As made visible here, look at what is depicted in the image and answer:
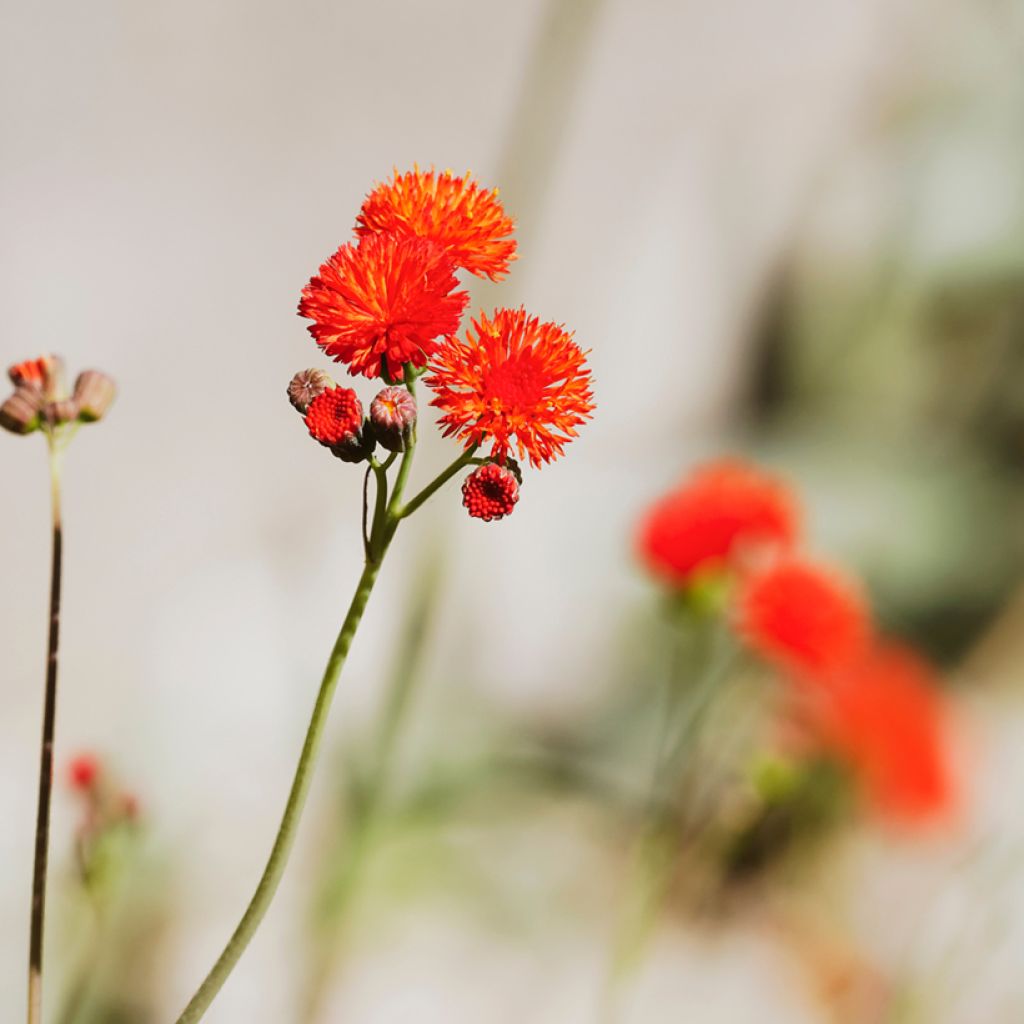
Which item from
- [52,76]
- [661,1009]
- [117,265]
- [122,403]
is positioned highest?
[52,76]

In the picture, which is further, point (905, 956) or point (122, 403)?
point (905, 956)

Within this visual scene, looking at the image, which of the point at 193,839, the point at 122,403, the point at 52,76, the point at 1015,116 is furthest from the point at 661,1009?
the point at 1015,116

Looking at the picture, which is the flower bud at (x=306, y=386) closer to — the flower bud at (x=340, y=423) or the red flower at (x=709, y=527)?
the flower bud at (x=340, y=423)

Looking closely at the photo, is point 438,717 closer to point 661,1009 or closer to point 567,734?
point 567,734

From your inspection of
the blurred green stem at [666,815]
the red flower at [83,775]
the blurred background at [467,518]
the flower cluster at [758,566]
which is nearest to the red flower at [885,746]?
the blurred background at [467,518]

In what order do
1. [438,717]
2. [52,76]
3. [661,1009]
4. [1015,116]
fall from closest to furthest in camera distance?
[52,76], [661,1009], [438,717], [1015,116]

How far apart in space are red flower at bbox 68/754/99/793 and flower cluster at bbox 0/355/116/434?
0.45 feet

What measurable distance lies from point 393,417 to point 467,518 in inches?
31.8

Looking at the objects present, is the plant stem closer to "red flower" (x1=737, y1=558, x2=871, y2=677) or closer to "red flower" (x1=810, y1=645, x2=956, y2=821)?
"red flower" (x1=737, y1=558, x2=871, y2=677)

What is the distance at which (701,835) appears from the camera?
3.63ft

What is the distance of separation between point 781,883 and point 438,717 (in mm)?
465

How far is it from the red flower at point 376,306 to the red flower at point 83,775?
20cm

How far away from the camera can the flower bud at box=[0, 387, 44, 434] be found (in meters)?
0.22

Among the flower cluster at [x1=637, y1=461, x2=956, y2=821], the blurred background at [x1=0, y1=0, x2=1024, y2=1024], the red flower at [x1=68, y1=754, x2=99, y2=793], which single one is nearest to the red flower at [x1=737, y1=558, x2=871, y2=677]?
the flower cluster at [x1=637, y1=461, x2=956, y2=821]
